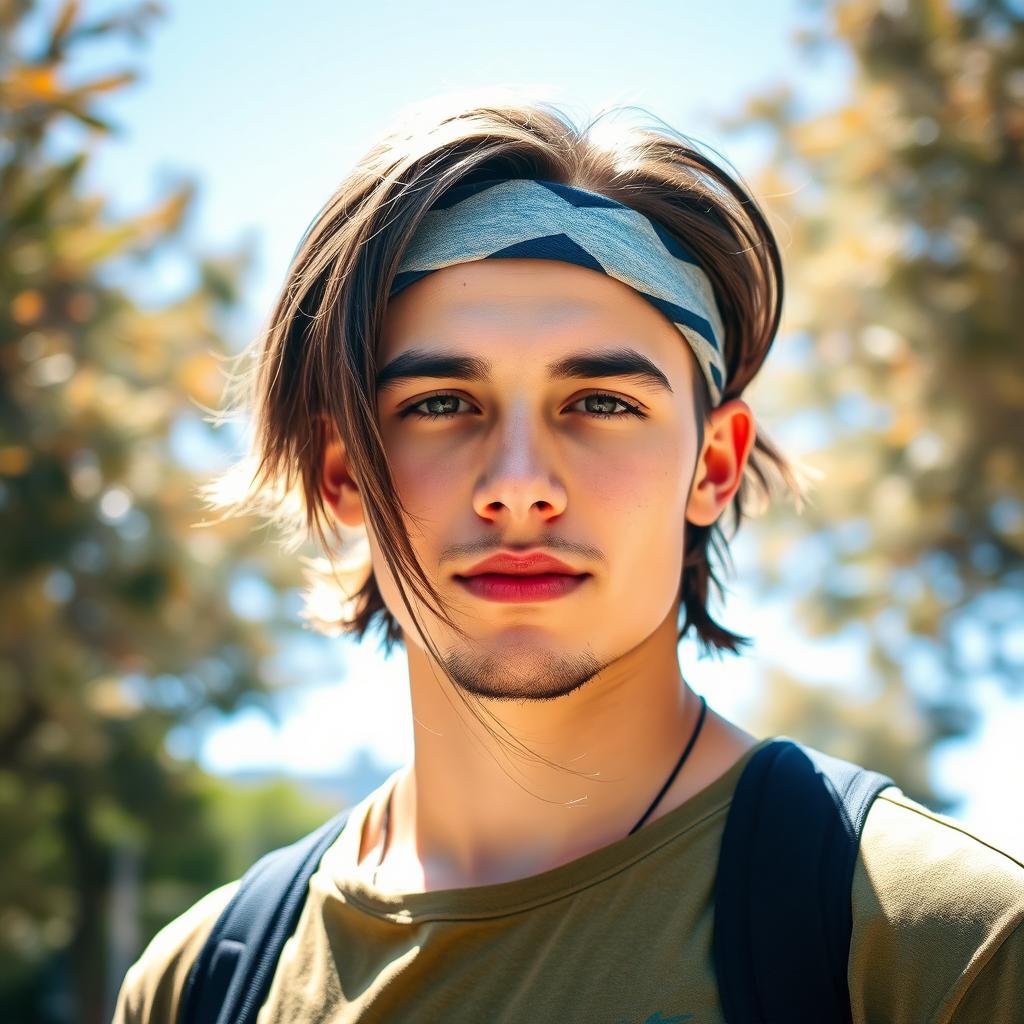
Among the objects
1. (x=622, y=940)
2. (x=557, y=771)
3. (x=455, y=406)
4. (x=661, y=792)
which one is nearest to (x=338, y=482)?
(x=455, y=406)

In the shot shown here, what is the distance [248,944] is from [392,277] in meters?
1.09

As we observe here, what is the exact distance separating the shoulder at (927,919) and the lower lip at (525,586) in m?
0.54

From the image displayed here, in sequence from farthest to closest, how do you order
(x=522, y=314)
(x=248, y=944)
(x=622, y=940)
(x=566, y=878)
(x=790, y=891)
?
1. (x=248, y=944)
2. (x=522, y=314)
3. (x=566, y=878)
4. (x=622, y=940)
5. (x=790, y=891)

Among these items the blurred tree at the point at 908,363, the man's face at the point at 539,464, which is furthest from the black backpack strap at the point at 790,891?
the blurred tree at the point at 908,363

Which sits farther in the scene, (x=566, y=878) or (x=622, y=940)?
(x=566, y=878)

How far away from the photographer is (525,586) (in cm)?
187

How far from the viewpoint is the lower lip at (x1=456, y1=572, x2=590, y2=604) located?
1864mm

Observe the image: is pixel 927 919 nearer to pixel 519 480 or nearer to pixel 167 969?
pixel 519 480

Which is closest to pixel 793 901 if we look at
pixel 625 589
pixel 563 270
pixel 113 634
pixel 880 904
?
pixel 880 904

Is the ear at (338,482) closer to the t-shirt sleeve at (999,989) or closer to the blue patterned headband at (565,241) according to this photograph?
the blue patterned headband at (565,241)

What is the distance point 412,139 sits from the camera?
7.10ft

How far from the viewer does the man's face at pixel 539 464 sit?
188cm

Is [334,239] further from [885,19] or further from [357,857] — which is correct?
[885,19]

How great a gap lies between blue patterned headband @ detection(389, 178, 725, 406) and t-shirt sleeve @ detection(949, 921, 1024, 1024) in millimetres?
1007
